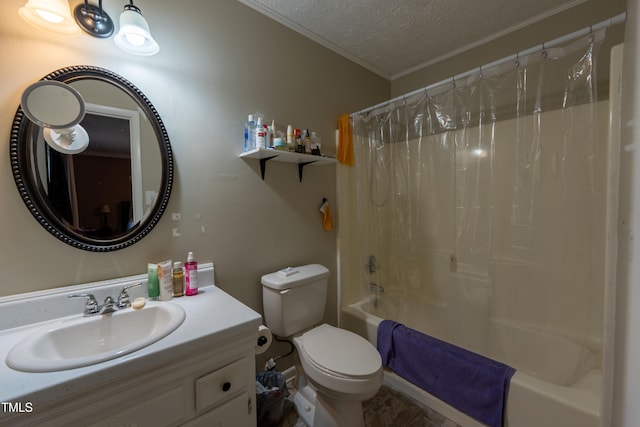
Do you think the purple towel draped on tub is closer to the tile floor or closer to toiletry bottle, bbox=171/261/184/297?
the tile floor

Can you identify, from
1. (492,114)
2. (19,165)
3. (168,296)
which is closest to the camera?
(19,165)

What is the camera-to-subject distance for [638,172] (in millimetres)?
471

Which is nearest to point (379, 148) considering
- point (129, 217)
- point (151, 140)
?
point (151, 140)

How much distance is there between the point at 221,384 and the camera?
2.86 ft

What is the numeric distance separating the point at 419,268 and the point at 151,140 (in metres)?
1.96

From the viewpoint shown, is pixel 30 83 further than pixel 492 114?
No

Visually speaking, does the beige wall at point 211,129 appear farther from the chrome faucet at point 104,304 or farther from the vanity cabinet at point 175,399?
the vanity cabinet at point 175,399

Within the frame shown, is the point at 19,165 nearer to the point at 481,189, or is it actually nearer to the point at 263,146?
the point at 263,146

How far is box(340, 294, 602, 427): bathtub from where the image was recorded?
1.09 metres

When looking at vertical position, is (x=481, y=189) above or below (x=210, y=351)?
above

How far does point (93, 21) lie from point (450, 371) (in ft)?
7.69

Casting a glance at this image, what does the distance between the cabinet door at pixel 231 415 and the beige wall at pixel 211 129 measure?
62 cm

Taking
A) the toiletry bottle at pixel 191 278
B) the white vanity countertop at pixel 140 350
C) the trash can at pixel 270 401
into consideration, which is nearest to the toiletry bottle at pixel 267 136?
the toiletry bottle at pixel 191 278

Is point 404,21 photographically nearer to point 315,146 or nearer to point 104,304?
point 315,146
